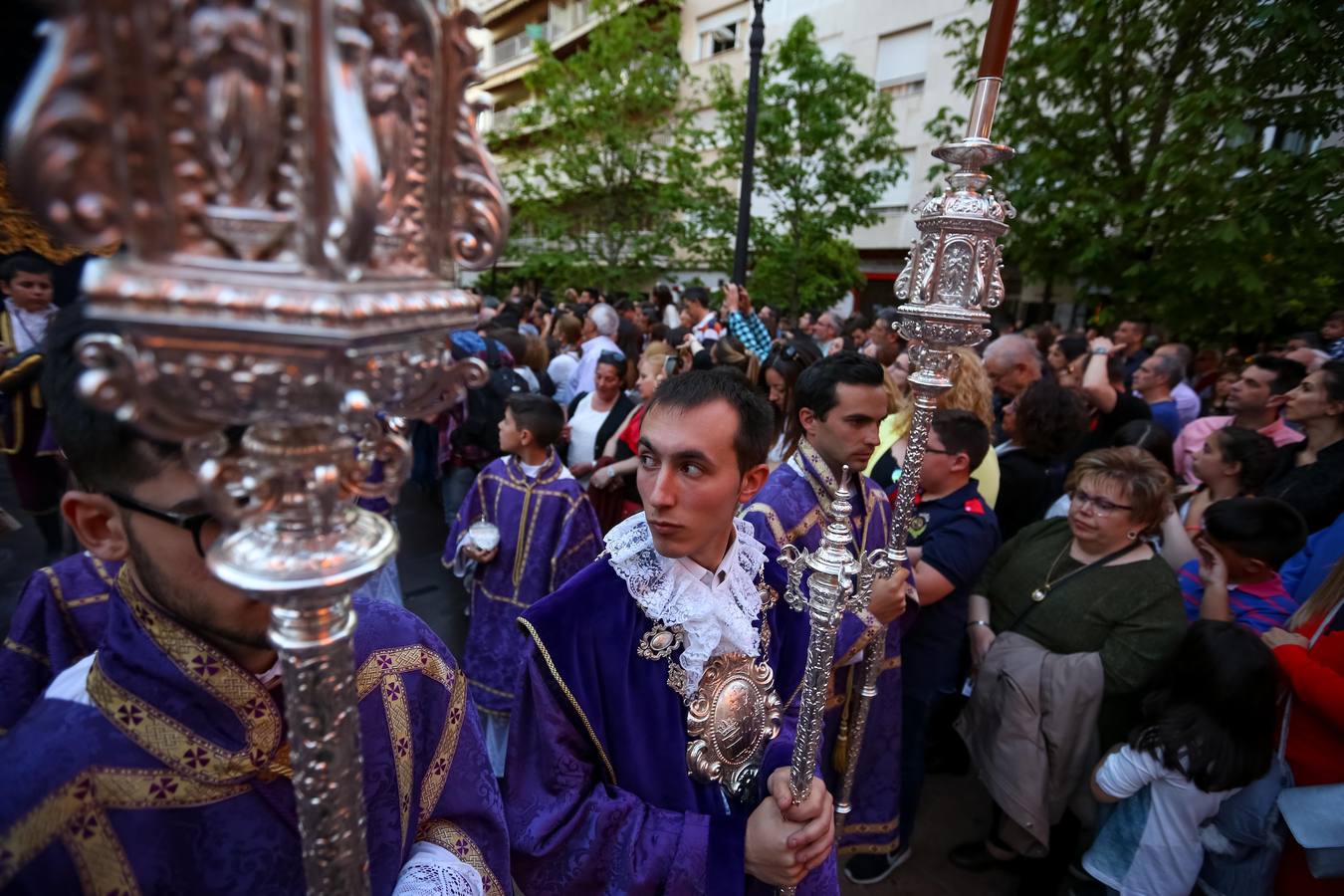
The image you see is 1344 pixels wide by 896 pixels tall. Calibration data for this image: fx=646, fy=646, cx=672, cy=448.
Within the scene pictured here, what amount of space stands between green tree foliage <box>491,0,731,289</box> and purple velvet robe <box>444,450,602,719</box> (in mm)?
13468

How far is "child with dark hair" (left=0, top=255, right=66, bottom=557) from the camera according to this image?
4.27 meters

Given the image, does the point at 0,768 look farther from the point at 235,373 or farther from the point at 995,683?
the point at 995,683

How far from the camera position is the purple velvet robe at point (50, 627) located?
1.41 metres

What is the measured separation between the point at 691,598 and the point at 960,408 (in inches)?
102

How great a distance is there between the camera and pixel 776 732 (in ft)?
6.04

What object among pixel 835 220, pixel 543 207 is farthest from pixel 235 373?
pixel 543 207

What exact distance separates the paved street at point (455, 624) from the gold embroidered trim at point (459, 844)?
8.23ft

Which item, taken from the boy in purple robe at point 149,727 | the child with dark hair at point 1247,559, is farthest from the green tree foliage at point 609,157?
the boy in purple robe at point 149,727

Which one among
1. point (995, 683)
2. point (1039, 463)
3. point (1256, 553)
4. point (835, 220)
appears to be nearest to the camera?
point (1256, 553)

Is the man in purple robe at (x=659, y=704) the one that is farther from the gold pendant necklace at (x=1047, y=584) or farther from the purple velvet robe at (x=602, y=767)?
the gold pendant necklace at (x=1047, y=584)

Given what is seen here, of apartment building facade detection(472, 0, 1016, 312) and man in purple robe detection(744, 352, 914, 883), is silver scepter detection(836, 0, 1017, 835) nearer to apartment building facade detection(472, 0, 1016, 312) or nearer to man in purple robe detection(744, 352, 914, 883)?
man in purple robe detection(744, 352, 914, 883)

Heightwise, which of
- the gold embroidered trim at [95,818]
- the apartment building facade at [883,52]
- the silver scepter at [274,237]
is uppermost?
the apartment building facade at [883,52]

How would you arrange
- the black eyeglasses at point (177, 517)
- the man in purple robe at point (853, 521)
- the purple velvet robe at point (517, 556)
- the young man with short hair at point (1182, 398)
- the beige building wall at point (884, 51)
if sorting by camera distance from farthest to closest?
the beige building wall at point (884, 51) < the young man with short hair at point (1182, 398) < the purple velvet robe at point (517, 556) < the man in purple robe at point (853, 521) < the black eyeglasses at point (177, 517)

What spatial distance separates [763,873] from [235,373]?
5.29 ft
